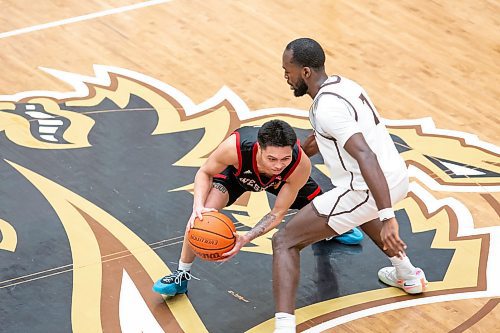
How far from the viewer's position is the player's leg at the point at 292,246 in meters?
7.12

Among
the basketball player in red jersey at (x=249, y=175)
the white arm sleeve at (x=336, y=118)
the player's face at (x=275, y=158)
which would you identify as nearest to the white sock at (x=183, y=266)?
the basketball player in red jersey at (x=249, y=175)

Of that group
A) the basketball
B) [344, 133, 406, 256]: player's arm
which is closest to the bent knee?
the basketball

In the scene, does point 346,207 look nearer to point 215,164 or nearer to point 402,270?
point 402,270

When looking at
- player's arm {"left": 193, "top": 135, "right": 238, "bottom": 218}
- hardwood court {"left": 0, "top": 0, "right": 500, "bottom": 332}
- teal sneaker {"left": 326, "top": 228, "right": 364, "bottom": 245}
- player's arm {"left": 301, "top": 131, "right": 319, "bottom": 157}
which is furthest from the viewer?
teal sneaker {"left": 326, "top": 228, "right": 364, "bottom": 245}

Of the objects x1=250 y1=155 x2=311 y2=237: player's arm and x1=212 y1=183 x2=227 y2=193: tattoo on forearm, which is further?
x1=212 y1=183 x2=227 y2=193: tattoo on forearm

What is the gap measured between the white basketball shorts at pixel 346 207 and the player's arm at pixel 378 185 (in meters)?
0.38

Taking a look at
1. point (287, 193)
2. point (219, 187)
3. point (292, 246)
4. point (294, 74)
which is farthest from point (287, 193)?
point (294, 74)

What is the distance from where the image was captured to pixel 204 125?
9.91 metres

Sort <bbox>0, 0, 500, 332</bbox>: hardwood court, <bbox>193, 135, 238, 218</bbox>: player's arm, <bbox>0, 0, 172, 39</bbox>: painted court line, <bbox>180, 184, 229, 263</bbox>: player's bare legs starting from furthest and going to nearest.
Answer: <bbox>0, 0, 172, 39</bbox>: painted court line → <bbox>0, 0, 500, 332</bbox>: hardwood court → <bbox>180, 184, 229, 263</bbox>: player's bare legs → <bbox>193, 135, 238, 218</bbox>: player's arm

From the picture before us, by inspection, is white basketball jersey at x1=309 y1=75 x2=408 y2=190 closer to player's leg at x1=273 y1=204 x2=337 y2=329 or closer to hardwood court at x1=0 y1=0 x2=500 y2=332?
player's leg at x1=273 y1=204 x2=337 y2=329

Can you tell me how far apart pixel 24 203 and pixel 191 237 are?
2.14 metres

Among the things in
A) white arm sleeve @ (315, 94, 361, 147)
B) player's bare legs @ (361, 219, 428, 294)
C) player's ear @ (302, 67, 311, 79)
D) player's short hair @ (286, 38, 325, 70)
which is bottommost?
player's bare legs @ (361, 219, 428, 294)

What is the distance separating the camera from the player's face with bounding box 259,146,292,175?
700cm

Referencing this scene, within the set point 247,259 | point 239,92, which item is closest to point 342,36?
point 239,92
